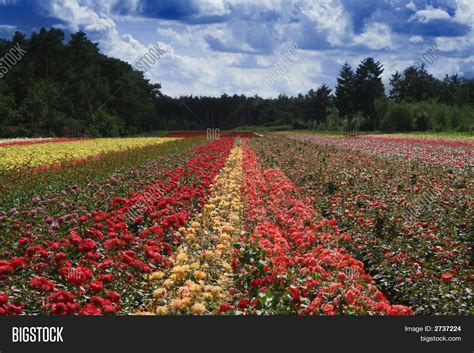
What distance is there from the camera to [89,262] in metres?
6.22

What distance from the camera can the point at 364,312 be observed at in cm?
514

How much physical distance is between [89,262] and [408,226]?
14.8 ft

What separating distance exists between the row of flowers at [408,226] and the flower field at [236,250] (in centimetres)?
2

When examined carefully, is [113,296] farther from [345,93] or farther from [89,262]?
[345,93]

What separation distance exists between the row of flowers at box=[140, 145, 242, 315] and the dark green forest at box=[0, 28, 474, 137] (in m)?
34.5

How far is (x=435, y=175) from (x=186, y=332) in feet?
34.5

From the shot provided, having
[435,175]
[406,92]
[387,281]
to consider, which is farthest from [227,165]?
[406,92]

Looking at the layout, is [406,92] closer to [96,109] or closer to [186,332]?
[96,109]

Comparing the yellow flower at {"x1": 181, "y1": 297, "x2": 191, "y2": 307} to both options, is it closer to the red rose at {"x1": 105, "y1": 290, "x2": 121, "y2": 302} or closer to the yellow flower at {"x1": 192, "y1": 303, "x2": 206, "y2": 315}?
the yellow flower at {"x1": 192, "y1": 303, "x2": 206, "y2": 315}

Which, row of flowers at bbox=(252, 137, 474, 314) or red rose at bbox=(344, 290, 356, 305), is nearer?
red rose at bbox=(344, 290, 356, 305)

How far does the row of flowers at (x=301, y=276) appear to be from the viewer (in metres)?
5.21

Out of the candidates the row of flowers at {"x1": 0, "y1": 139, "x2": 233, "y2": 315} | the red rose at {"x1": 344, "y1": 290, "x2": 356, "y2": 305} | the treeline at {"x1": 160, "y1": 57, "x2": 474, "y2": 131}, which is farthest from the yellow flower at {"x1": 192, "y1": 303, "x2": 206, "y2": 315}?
the treeline at {"x1": 160, "y1": 57, "x2": 474, "y2": 131}

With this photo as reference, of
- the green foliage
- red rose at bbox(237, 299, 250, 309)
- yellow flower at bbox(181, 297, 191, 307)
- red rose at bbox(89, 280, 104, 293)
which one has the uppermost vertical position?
the green foliage

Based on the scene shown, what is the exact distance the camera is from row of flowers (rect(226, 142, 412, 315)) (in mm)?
5211
